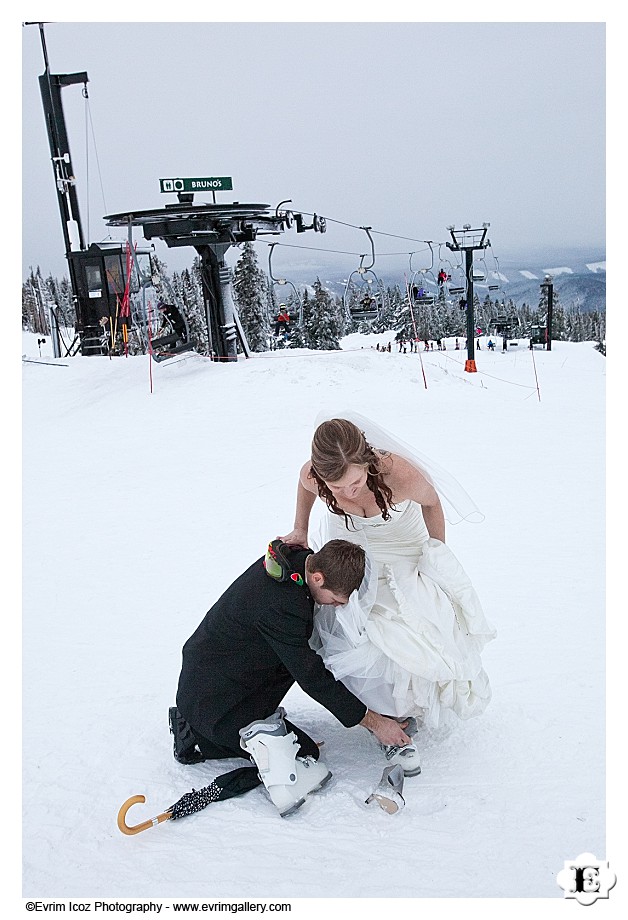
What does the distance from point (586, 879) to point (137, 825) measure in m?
1.29

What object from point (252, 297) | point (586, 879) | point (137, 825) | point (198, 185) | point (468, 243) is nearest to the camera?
point (586, 879)

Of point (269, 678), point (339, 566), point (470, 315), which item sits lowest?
point (269, 678)

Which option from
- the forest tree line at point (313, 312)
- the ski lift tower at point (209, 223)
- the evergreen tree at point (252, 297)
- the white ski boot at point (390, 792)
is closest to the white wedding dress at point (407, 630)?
the white ski boot at point (390, 792)

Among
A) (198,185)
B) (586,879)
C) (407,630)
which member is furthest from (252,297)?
(586,879)

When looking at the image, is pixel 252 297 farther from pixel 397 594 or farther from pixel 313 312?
pixel 397 594

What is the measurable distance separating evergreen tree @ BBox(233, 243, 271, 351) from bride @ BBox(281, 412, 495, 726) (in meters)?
8.03

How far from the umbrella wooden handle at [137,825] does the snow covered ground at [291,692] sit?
0.04m

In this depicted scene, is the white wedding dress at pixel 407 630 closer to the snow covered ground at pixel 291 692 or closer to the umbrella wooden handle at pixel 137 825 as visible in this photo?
the snow covered ground at pixel 291 692

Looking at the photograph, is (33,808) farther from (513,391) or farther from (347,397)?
(513,391)

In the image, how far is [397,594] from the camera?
2.38m

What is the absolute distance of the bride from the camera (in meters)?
2.25

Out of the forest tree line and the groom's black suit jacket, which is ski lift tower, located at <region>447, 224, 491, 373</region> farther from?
the groom's black suit jacket

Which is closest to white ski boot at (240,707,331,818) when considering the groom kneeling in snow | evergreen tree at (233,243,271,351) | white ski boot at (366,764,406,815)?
the groom kneeling in snow
